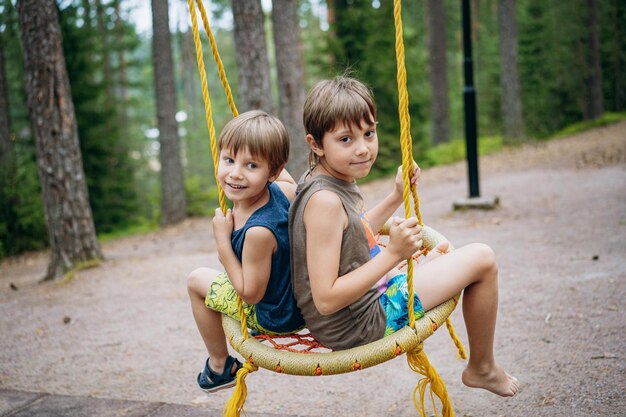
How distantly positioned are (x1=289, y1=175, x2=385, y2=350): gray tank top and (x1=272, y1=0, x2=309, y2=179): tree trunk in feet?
24.7

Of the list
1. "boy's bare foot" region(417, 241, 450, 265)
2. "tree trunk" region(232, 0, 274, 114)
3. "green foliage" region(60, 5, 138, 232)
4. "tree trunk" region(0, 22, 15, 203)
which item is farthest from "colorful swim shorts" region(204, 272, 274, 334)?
"green foliage" region(60, 5, 138, 232)

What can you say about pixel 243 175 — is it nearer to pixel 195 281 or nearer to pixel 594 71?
pixel 195 281

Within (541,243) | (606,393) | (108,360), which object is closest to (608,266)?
(541,243)

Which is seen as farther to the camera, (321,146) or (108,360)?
(108,360)

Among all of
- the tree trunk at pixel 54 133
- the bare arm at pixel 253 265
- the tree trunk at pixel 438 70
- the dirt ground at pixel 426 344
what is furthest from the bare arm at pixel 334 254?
the tree trunk at pixel 438 70

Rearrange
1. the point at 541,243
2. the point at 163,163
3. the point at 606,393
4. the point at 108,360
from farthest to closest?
the point at 163,163 < the point at 541,243 < the point at 108,360 < the point at 606,393

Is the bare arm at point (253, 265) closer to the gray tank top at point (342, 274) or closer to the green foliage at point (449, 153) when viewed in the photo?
the gray tank top at point (342, 274)

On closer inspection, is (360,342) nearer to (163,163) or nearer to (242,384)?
(242,384)

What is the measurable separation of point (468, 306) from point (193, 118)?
102 feet

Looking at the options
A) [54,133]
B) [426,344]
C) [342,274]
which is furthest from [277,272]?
[54,133]

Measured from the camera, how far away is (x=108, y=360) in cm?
410

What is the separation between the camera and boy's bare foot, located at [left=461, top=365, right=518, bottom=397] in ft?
8.12

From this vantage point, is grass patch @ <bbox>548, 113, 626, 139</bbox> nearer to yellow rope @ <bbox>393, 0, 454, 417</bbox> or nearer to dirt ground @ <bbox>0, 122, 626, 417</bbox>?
dirt ground @ <bbox>0, 122, 626, 417</bbox>

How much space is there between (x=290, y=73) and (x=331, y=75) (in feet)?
25.2
